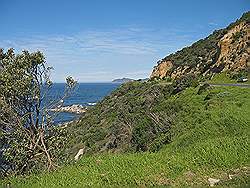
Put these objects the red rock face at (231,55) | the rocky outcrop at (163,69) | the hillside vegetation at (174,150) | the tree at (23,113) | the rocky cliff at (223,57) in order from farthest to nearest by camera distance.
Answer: the rocky outcrop at (163,69) < the rocky cliff at (223,57) < the red rock face at (231,55) < the tree at (23,113) < the hillside vegetation at (174,150)

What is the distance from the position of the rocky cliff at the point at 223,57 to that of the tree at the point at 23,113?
30281 mm

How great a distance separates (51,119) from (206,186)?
27.2 ft

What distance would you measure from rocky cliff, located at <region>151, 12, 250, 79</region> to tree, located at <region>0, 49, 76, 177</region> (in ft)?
99.3

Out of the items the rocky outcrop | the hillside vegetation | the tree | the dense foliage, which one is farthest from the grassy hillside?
the rocky outcrop

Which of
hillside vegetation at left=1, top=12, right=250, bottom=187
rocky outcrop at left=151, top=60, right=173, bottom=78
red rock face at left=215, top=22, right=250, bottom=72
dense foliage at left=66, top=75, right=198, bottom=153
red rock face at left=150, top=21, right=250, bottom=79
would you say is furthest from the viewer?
rocky outcrop at left=151, top=60, right=173, bottom=78

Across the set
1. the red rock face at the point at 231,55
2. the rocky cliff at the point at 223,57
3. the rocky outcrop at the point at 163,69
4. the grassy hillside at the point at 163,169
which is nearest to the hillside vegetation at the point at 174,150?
the grassy hillside at the point at 163,169

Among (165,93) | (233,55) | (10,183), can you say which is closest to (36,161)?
(10,183)

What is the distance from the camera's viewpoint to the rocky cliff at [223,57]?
153 feet

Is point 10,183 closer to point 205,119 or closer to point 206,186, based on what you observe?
point 206,186

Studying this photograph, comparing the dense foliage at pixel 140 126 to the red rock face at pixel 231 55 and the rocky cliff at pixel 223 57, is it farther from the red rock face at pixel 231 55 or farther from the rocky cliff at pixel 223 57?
the rocky cliff at pixel 223 57

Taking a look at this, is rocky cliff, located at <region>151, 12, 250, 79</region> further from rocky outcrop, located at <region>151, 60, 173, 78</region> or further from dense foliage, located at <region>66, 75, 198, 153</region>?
dense foliage, located at <region>66, 75, 198, 153</region>

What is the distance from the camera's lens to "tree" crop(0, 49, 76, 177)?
1642 cm

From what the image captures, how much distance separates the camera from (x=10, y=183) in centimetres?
1307

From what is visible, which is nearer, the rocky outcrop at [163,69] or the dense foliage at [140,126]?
the dense foliage at [140,126]
